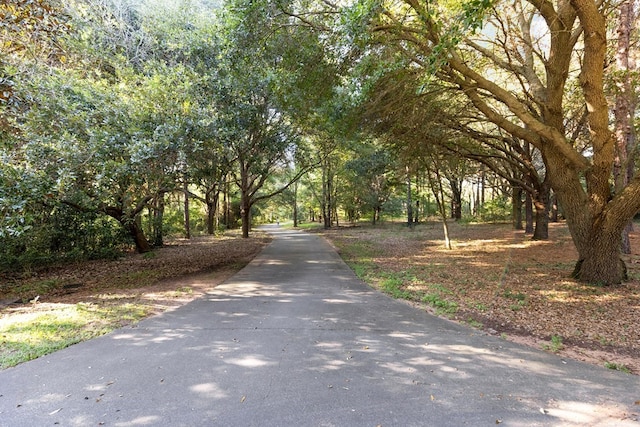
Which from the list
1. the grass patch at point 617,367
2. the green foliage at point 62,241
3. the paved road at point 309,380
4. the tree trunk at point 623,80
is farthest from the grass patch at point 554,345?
the green foliage at point 62,241

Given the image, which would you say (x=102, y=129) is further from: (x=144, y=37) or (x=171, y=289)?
(x=144, y=37)

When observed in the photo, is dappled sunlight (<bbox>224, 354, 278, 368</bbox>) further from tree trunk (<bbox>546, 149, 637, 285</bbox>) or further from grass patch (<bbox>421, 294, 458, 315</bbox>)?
tree trunk (<bbox>546, 149, 637, 285</bbox>)

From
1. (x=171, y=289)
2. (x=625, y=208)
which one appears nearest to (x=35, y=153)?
(x=171, y=289)

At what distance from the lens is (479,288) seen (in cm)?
698

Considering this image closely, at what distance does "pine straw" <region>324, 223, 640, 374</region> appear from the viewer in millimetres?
4254

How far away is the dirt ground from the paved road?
2.64 feet

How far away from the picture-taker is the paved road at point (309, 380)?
2.64 metres

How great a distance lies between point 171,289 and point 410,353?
5.61m

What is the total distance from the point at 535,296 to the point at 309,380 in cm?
534

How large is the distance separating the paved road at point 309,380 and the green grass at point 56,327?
29cm

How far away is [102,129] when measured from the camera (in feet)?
21.6

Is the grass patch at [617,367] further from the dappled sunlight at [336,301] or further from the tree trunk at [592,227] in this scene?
the tree trunk at [592,227]

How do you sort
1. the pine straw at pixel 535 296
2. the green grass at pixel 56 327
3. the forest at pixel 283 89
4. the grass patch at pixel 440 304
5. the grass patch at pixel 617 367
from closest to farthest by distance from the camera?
the grass patch at pixel 617 367, the green grass at pixel 56 327, the pine straw at pixel 535 296, the grass patch at pixel 440 304, the forest at pixel 283 89

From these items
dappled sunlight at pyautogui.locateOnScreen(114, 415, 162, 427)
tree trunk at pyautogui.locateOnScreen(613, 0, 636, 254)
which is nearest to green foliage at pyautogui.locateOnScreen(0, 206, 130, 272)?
dappled sunlight at pyautogui.locateOnScreen(114, 415, 162, 427)
